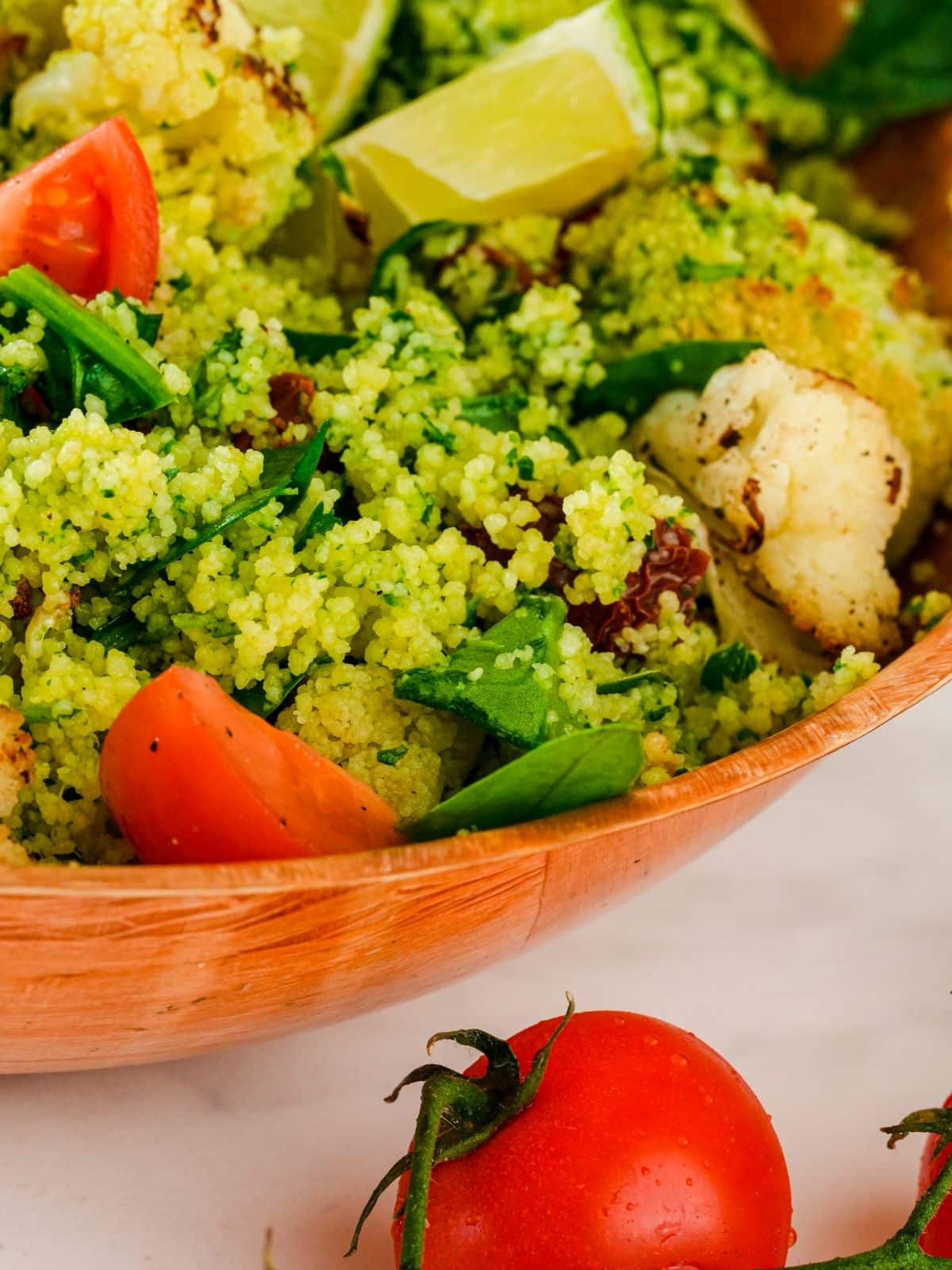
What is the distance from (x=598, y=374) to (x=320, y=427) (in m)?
0.31

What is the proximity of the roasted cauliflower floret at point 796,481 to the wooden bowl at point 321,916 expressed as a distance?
0.57ft

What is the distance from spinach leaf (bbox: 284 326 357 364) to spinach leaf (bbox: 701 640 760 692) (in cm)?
39

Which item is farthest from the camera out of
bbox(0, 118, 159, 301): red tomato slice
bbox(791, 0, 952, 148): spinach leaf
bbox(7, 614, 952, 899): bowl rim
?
bbox(791, 0, 952, 148): spinach leaf

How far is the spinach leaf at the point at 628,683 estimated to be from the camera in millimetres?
1096

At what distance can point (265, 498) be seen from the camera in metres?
1.02

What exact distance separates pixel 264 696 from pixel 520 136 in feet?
2.24

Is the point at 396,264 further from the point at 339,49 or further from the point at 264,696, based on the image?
the point at 264,696

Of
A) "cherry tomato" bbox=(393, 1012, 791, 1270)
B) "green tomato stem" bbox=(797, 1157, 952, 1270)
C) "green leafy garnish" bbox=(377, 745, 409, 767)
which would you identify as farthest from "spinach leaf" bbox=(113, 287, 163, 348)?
"green tomato stem" bbox=(797, 1157, 952, 1270)

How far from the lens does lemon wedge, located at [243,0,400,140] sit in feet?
4.97

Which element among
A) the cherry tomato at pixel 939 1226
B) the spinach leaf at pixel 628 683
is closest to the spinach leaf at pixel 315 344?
the spinach leaf at pixel 628 683

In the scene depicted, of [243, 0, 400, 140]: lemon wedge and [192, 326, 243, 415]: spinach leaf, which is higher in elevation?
[243, 0, 400, 140]: lemon wedge

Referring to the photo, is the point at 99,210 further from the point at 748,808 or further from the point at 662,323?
the point at 748,808

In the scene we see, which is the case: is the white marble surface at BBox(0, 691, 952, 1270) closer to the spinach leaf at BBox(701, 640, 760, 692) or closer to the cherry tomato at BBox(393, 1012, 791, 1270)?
the cherry tomato at BBox(393, 1012, 791, 1270)

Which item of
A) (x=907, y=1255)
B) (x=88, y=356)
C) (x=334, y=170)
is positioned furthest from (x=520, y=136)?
(x=907, y=1255)
